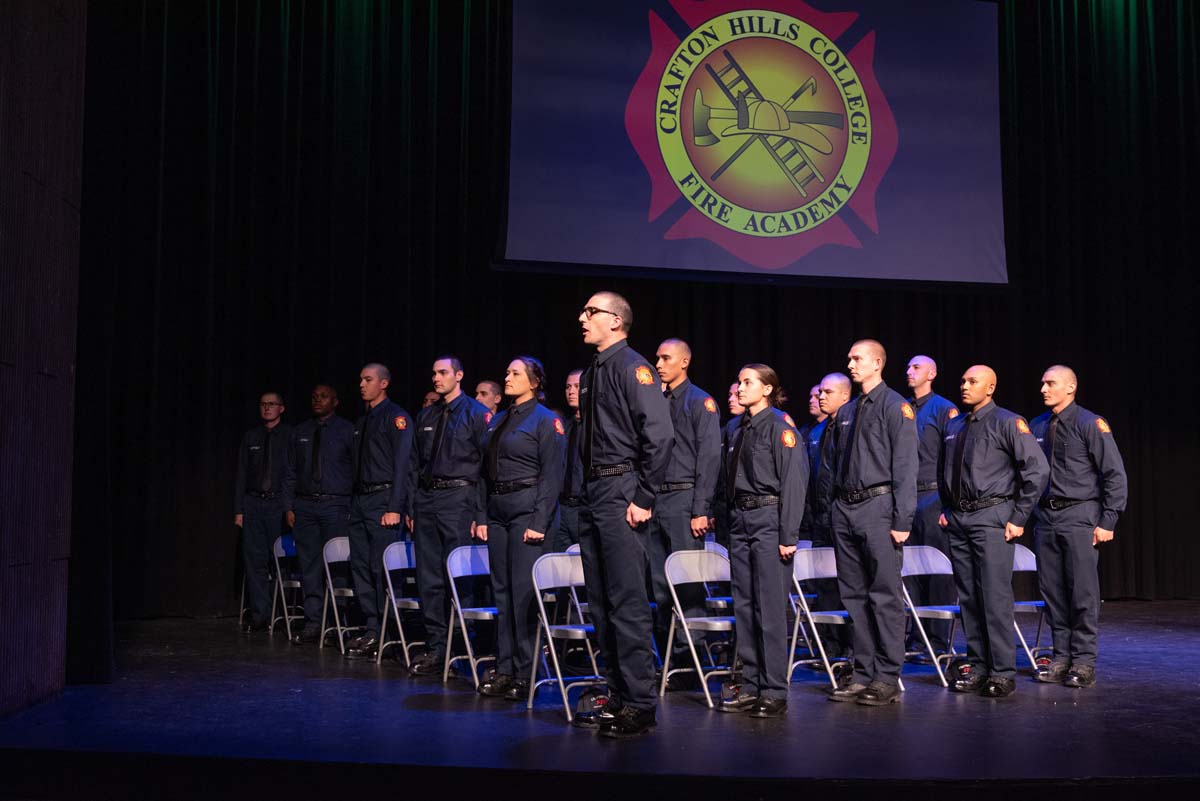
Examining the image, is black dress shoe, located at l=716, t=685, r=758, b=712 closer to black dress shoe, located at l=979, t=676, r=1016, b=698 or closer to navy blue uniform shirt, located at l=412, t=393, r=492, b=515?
black dress shoe, located at l=979, t=676, r=1016, b=698

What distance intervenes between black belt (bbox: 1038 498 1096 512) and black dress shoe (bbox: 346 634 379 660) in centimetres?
416

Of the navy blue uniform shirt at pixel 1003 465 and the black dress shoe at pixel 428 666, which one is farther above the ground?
the navy blue uniform shirt at pixel 1003 465

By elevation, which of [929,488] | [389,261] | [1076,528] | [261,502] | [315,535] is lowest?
[315,535]

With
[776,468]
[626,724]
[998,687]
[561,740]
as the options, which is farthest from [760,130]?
[561,740]

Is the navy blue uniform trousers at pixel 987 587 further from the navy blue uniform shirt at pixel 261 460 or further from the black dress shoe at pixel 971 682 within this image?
the navy blue uniform shirt at pixel 261 460

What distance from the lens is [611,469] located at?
15.0 feet

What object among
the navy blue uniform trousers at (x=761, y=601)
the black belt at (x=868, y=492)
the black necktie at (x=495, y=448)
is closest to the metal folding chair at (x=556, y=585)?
the black necktie at (x=495, y=448)

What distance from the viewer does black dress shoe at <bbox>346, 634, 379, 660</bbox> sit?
6.78 metres

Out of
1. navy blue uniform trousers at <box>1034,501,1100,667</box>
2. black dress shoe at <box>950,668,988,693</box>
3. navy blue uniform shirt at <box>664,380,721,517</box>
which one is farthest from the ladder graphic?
black dress shoe at <box>950,668,988,693</box>

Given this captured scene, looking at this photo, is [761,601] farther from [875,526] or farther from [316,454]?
[316,454]

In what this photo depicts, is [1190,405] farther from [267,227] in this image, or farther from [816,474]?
[267,227]

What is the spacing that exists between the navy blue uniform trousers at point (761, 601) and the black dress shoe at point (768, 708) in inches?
1.5

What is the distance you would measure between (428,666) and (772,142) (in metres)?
4.89

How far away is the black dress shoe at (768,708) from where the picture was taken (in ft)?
16.2
